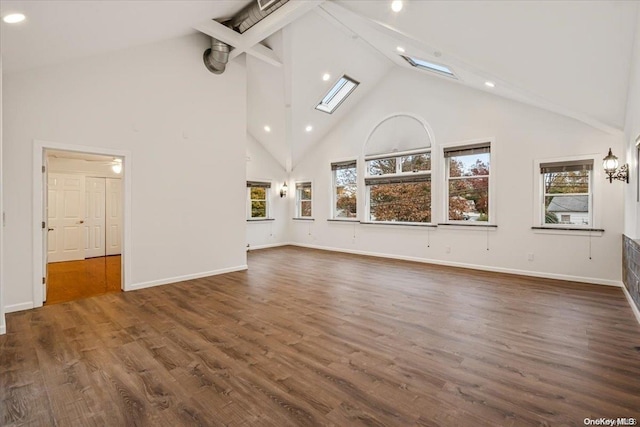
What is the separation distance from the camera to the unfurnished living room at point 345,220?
214 cm

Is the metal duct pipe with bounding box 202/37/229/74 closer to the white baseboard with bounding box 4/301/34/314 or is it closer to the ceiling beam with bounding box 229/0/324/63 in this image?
the ceiling beam with bounding box 229/0/324/63

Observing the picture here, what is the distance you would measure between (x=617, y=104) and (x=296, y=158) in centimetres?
697

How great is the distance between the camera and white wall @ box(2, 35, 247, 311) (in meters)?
3.71

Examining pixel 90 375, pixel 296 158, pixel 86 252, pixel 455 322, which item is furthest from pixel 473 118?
pixel 86 252

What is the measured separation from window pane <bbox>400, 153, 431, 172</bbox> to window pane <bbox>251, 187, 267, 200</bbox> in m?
4.22

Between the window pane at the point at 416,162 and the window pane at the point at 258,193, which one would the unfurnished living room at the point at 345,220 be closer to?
the window pane at the point at 416,162

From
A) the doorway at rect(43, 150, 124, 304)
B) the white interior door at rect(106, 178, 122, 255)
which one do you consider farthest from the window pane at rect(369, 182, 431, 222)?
the white interior door at rect(106, 178, 122, 255)

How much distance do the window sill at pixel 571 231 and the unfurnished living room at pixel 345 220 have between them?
3cm

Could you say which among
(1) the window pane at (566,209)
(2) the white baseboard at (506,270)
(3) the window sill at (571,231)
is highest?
(1) the window pane at (566,209)

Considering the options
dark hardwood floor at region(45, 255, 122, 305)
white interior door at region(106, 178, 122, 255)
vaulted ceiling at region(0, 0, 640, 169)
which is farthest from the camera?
white interior door at region(106, 178, 122, 255)

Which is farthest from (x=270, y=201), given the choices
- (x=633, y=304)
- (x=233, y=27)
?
(x=633, y=304)

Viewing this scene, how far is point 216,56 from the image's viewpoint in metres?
5.14

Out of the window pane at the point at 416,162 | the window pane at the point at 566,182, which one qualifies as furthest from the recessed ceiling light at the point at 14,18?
the window pane at the point at 566,182

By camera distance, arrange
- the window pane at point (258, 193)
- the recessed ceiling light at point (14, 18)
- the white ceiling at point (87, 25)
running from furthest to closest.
A: the window pane at point (258, 193), the white ceiling at point (87, 25), the recessed ceiling light at point (14, 18)
